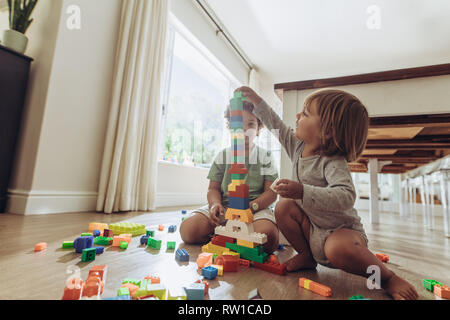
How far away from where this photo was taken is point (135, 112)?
186cm

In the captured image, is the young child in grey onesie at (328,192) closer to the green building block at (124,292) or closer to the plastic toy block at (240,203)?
the plastic toy block at (240,203)

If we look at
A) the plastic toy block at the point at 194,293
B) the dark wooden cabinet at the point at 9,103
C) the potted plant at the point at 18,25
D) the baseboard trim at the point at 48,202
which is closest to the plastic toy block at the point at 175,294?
the plastic toy block at the point at 194,293

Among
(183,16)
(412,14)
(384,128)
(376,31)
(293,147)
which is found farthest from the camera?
(376,31)

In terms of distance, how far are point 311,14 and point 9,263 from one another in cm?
357

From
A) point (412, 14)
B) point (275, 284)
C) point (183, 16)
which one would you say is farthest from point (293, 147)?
point (412, 14)

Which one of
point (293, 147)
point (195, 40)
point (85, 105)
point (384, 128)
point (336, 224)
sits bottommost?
point (336, 224)

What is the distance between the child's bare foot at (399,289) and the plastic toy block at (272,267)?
23cm

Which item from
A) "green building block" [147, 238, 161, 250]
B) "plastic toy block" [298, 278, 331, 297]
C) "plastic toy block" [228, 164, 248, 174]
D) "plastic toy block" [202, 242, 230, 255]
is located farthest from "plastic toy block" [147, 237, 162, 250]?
"plastic toy block" [298, 278, 331, 297]

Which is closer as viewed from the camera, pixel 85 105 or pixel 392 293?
pixel 392 293

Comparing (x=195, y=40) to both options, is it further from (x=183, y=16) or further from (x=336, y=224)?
(x=336, y=224)

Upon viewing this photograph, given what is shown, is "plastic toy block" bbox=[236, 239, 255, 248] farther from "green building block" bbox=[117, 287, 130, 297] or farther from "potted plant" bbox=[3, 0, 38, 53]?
"potted plant" bbox=[3, 0, 38, 53]

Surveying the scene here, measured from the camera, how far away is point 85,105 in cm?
166

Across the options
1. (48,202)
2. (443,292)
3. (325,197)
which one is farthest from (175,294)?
(48,202)

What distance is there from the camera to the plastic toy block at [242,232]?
70cm
